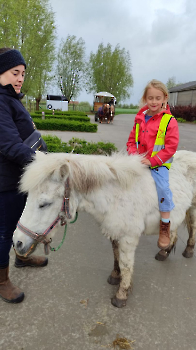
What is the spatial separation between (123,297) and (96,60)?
147ft

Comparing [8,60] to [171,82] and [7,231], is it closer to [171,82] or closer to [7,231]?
[7,231]

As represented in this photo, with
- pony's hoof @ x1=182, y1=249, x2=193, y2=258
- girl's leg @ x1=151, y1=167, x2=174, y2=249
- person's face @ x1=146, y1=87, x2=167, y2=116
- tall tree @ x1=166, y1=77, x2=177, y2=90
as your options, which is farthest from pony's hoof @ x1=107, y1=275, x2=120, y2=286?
tall tree @ x1=166, y1=77, x2=177, y2=90

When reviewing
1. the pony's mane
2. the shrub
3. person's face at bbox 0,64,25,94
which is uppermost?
the shrub

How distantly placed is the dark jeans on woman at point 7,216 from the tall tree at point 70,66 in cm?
4033

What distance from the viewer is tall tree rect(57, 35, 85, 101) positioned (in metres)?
36.8

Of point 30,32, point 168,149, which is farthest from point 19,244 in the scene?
point 30,32

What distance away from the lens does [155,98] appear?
249 centimetres

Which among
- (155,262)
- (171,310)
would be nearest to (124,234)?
(171,310)

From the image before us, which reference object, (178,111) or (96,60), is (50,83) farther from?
(178,111)

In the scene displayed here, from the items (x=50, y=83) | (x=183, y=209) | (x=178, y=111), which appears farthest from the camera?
(x=50, y=83)

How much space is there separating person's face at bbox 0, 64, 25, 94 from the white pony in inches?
27.6

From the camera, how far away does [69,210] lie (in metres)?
1.95

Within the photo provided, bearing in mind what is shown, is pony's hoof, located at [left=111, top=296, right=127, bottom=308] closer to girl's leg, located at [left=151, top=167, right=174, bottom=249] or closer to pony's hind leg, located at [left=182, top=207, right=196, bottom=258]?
girl's leg, located at [left=151, top=167, right=174, bottom=249]

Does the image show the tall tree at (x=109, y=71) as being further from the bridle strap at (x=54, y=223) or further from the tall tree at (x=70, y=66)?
the bridle strap at (x=54, y=223)
